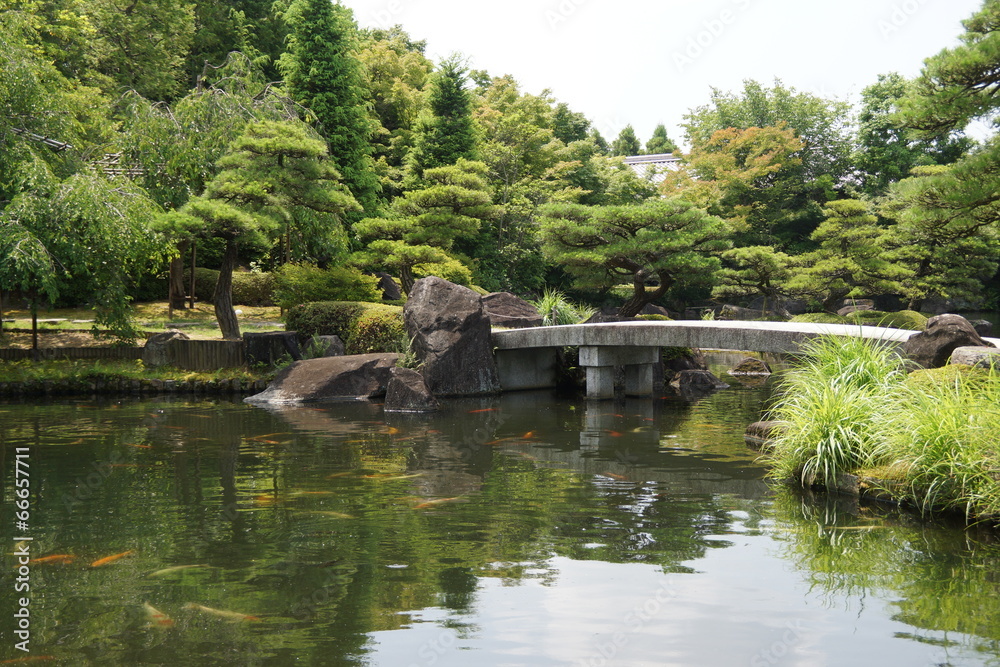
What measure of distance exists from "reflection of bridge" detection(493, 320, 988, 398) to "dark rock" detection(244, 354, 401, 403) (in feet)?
8.51

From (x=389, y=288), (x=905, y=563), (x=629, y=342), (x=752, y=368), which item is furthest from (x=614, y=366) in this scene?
(x=905, y=563)

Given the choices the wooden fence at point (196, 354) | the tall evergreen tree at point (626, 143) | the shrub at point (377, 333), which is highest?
the tall evergreen tree at point (626, 143)

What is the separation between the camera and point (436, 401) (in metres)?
14.9

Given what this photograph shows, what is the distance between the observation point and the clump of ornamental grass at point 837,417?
8391 mm

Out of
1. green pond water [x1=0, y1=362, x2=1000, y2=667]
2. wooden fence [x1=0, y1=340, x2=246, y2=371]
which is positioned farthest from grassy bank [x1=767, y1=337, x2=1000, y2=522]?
wooden fence [x1=0, y1=340, x2=246, y2=371]

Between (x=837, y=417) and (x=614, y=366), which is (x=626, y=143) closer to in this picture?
(x=614, y=366)

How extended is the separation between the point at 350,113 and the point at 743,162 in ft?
50.5

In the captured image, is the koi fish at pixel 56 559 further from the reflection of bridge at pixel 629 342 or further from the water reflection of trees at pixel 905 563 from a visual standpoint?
the reflection of bridge at pixel 629 342

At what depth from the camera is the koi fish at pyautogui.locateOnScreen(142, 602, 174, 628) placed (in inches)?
202

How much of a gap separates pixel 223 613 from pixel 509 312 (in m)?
15.5

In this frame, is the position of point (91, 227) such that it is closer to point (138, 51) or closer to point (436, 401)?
point (436, 401)

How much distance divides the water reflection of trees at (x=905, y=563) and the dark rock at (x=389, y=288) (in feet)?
54.3

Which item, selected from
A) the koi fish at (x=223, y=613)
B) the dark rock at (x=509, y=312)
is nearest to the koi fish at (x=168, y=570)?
the koi fish at (x=223, y=613)

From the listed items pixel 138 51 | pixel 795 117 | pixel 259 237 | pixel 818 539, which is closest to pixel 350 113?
pixel 138 51
